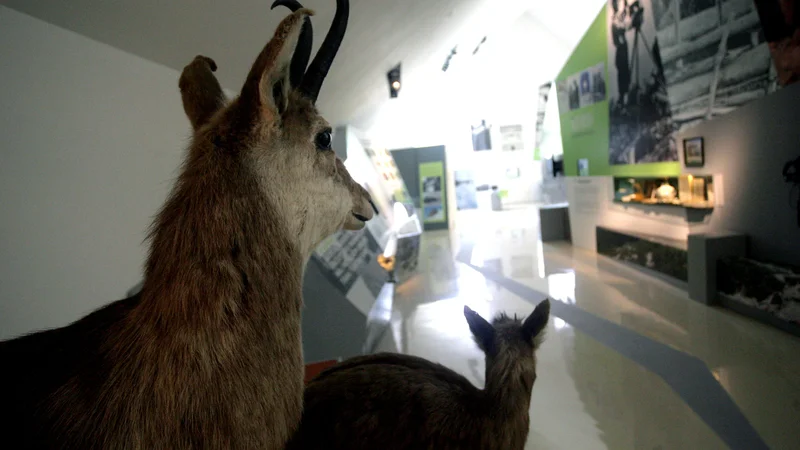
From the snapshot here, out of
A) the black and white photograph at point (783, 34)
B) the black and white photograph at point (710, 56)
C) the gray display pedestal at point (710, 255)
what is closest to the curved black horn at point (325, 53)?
the black and white photograph at point (783, 34)

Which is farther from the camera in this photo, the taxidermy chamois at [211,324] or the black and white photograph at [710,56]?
the black and white photograph at [710,56]

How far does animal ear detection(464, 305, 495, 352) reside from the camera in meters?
1.71

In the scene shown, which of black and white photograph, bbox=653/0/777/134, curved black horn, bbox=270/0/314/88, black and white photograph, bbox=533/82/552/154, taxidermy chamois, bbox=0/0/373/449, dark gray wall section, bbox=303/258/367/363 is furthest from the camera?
black and white photograph, bbox=533/82/552/154

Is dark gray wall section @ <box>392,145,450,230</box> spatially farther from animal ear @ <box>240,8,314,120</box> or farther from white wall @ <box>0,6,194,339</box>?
animal ear @ <box>240,8,314,120</box>

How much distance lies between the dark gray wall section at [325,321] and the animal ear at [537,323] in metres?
1.57

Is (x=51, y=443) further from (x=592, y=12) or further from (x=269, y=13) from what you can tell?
(x=592, y=12)

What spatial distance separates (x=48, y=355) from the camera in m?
0.96

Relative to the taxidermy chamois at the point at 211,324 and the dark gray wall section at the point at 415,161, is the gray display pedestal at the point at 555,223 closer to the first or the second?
the dark gray wall section at the point at 415,161

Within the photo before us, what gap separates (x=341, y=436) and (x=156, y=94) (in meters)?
1.88

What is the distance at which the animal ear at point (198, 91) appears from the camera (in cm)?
131

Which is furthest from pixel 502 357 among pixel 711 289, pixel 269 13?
pixel 711 289

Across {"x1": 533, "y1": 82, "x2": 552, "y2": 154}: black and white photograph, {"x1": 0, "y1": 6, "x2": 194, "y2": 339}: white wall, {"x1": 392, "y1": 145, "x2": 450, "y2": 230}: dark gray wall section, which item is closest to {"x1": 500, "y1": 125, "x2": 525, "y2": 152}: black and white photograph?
{"x1": 533, "y1": 82, "x2": 552, "y2": 154}: black and white photograph

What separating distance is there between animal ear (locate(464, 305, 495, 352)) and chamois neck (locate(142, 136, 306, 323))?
2.55 ft

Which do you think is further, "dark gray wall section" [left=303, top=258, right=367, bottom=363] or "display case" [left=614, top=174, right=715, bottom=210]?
"display case" [left=614, top=174, right=715, bottom=210]
